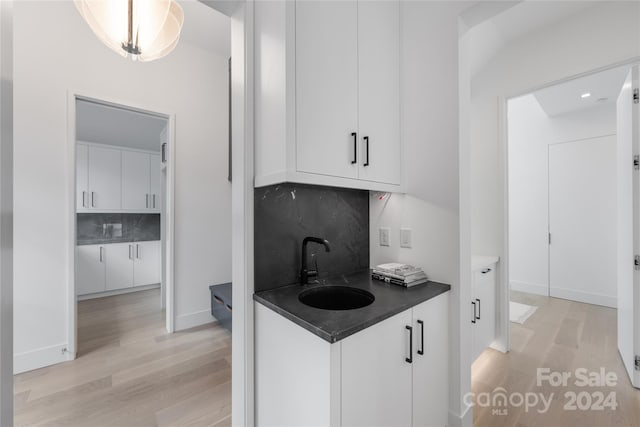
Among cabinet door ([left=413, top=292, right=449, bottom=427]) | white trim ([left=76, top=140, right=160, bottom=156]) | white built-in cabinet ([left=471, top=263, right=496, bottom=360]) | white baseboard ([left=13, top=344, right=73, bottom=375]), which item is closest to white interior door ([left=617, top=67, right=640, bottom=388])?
white built-in cabinet ([left=471, top=263, right=496, bottom=360])

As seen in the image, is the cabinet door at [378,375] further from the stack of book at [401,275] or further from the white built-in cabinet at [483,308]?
the white built-in cabinet at [483,308]

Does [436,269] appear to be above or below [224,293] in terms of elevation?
above

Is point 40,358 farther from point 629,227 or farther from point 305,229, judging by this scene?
point 629,227

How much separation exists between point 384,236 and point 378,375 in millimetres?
916

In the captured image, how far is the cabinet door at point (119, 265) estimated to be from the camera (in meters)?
4.14

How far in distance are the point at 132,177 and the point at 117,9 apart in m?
3.70

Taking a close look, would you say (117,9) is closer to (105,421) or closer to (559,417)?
(105,421)

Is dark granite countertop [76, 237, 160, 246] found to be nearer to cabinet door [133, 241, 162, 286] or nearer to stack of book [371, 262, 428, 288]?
cabinet door [133, 241, 162, 286]

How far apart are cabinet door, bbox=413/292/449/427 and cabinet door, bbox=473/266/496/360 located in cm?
74

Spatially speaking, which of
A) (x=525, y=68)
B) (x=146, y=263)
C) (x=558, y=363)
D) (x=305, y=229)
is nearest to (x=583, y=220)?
(x=558, y=363)

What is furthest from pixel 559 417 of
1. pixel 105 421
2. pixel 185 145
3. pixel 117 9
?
pixel 185 145

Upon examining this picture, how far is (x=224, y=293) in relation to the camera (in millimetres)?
2686

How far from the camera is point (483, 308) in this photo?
7.06ft

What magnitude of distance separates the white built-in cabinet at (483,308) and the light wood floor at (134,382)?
1.84m
